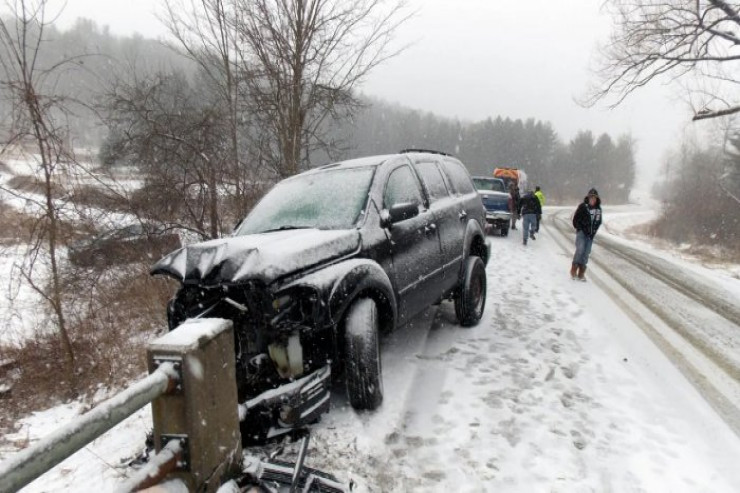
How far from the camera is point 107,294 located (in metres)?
6.94

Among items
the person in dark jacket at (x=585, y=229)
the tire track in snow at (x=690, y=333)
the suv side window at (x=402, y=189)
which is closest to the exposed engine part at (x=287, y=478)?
the suv side window at (x=402, y=189)

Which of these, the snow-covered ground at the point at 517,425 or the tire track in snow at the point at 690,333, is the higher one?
the snow-covered ground at the point at 517,425

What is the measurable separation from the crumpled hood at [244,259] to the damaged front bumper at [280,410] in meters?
0.73

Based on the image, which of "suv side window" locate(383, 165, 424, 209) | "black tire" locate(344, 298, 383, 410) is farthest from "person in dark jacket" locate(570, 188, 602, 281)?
"black tire" locate(344, 298, 383, 410)

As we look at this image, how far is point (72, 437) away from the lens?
1.33 meters

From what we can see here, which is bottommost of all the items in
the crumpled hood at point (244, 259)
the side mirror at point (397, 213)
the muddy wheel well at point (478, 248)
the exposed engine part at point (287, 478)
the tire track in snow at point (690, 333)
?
the tire track in snow at point (690, 333)

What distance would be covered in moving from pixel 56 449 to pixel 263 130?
756cm

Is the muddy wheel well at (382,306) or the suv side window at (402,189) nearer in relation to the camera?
the muddy wheel well at (382,306)

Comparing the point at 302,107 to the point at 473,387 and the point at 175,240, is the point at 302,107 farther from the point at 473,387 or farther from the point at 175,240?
the point at 473,387

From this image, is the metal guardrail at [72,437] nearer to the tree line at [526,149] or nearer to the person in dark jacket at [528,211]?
the person in dark jacket at [528,211]

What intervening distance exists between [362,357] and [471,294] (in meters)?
2.64

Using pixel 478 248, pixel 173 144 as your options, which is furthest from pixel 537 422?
pixel 173 144

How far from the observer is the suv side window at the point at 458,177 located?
5.56m

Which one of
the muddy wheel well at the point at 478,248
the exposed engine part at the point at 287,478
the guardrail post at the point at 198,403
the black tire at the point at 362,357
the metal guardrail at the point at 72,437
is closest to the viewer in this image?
the metal guardrail at the point at 72,437
